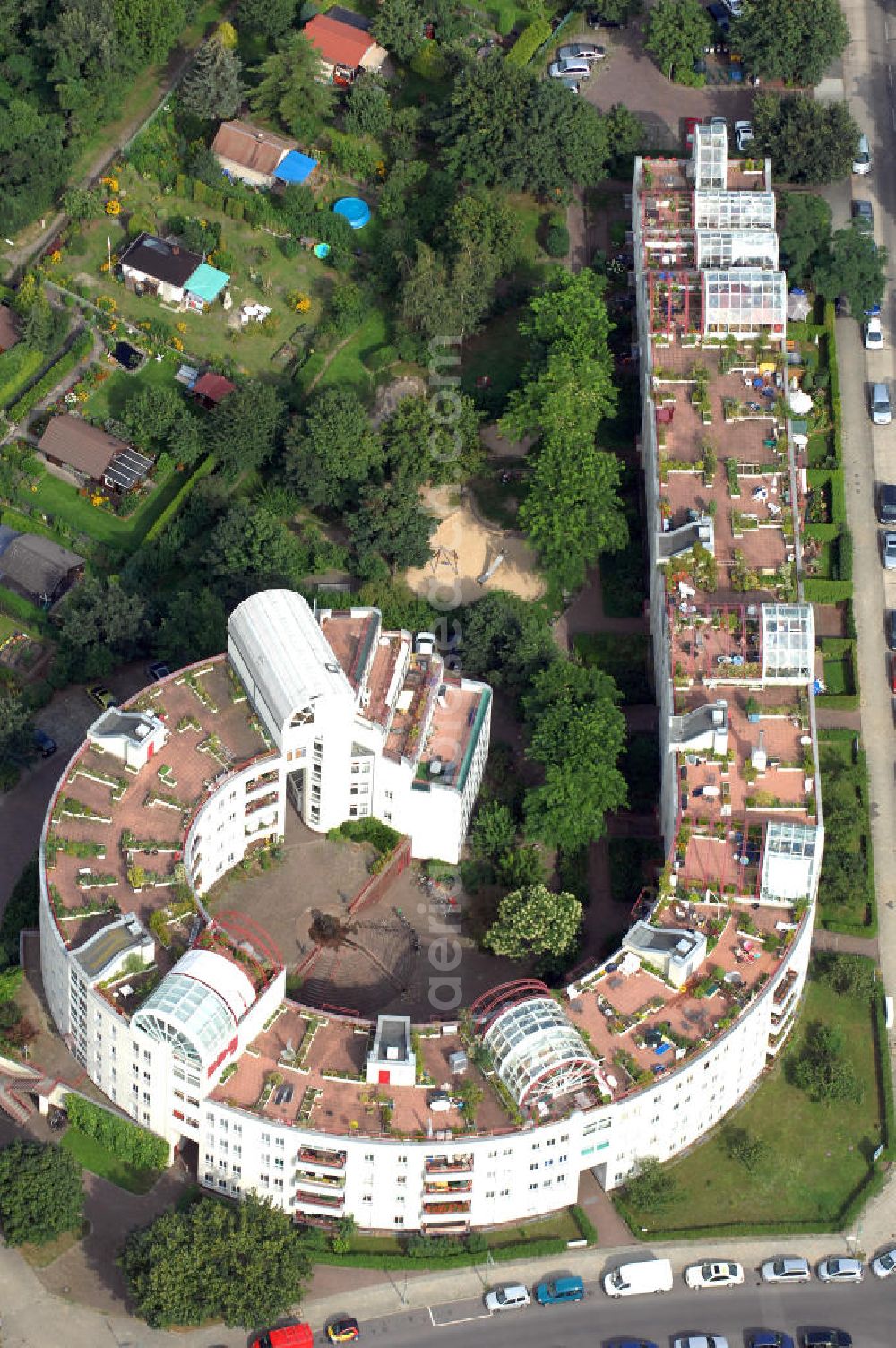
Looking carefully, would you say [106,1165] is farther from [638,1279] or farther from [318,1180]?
[638,1279]

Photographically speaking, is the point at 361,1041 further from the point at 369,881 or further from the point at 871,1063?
the point at 871,1063

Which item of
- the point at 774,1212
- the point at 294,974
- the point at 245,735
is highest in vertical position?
the point at 245,735

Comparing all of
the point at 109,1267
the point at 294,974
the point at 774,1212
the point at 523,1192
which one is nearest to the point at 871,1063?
the point at 774,1212

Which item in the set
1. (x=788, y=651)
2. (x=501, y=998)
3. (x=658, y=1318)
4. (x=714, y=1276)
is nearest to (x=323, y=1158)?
(x=501, y=998)

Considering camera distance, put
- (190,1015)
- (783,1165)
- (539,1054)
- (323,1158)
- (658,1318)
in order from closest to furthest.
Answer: (190,1015) < (323,1158) < (539,1054) < (658,1318) < (783,1165)

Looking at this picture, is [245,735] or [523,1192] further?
[245,735]

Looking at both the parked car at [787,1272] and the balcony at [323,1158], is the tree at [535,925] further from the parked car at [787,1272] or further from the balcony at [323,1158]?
the parked car at [787,1272]
